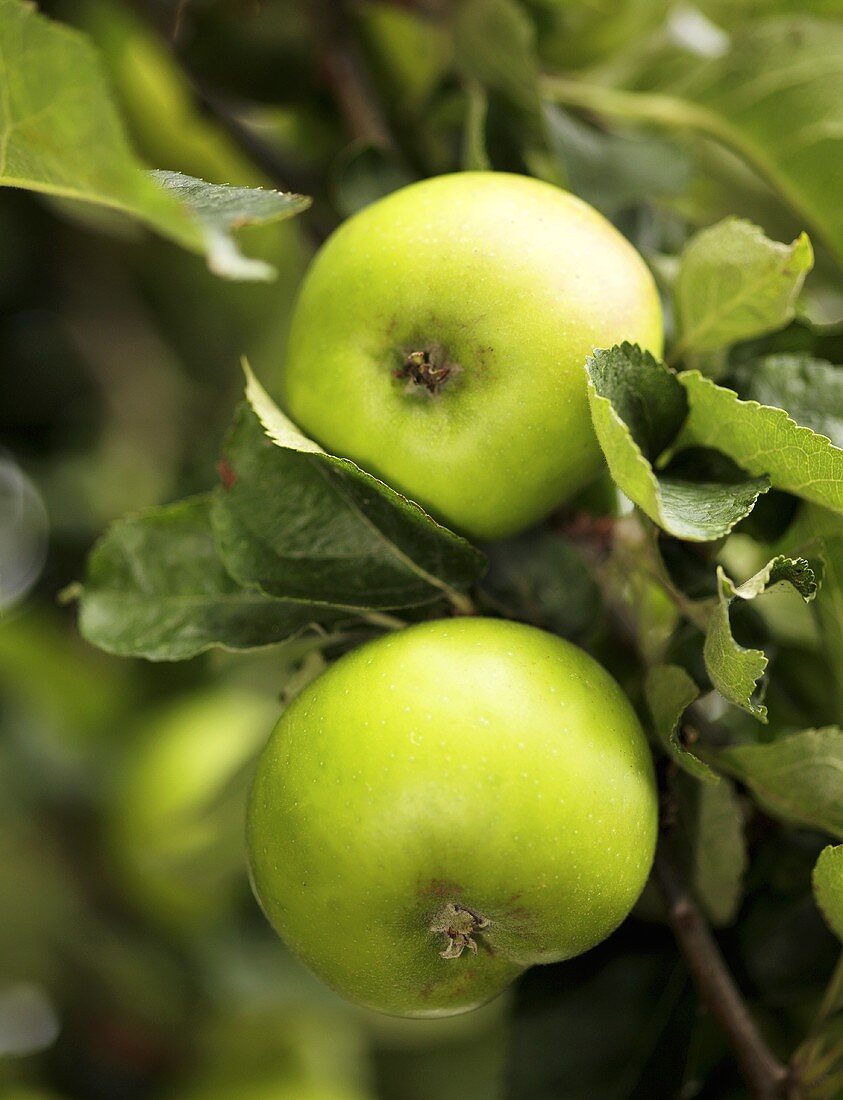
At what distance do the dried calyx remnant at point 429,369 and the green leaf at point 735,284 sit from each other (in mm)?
172

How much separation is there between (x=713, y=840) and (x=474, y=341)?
0.30 metres

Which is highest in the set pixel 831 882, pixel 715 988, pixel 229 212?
pixel 229 212

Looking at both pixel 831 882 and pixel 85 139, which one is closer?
pixel 85 139

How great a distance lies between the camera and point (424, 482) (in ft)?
1.62

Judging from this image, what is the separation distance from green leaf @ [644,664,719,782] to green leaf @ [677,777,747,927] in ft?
0.15

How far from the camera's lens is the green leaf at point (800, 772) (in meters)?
0.53

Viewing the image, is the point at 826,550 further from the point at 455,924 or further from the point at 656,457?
the point at 455,924

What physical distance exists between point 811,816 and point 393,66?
0.69 m

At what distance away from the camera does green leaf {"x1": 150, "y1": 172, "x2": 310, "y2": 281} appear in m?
0.37

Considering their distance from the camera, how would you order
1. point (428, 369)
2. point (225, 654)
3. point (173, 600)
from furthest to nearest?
point (225, 654), point (173, 600), point (428, 369)

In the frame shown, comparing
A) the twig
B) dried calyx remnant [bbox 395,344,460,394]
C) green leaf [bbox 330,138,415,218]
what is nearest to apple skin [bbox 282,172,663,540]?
dried calyx remnant [bbox 395,344,460,394]

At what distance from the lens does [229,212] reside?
39cm

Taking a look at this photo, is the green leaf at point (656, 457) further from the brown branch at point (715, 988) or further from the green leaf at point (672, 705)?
the brown branch at point (715, 988)

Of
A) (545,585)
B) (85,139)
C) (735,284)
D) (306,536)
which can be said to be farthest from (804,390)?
(85,139)
